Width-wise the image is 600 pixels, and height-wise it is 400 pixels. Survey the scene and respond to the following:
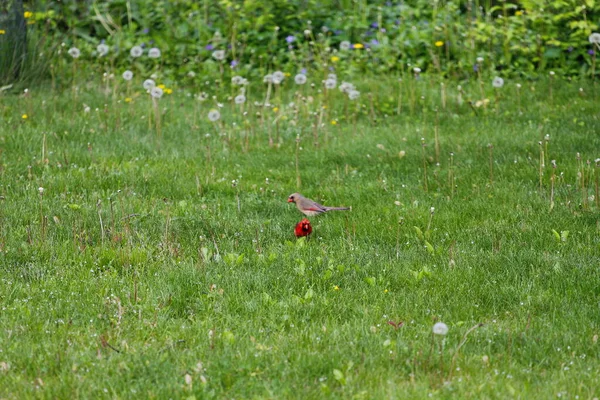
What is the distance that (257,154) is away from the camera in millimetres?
7422

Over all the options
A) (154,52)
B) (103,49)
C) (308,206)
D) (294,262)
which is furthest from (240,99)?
(294,262)

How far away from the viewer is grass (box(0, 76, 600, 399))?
12.2 feet

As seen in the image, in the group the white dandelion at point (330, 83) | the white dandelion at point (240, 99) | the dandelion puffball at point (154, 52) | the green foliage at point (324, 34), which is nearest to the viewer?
the white dandelion at point (240, 99)

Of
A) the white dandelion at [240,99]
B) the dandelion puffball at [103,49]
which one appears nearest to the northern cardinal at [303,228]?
the white dandelion at [240,99]

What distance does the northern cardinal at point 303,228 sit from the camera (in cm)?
531

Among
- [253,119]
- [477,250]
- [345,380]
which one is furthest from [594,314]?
[253,119]

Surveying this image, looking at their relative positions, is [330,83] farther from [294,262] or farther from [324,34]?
[294,262]

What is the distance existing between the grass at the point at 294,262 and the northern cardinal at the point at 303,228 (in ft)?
0.32

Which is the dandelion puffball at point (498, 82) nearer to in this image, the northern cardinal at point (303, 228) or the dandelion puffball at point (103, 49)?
the northern cardinal at point (303, 228)

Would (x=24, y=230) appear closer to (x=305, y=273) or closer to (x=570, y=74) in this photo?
(x=305, y=273)

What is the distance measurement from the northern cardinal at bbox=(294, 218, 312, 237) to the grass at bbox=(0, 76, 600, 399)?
0.10 m

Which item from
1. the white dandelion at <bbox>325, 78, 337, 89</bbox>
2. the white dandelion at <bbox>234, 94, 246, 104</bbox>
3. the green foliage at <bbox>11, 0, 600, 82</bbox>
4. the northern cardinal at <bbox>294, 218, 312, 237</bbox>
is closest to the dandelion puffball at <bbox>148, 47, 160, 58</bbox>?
the green foliage at <bbox>11, 0, 600, 82</bbox>

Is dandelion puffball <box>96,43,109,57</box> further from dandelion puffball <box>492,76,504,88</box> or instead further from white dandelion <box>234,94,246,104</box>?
dandelion puffball <box>492,76,504,88</box>

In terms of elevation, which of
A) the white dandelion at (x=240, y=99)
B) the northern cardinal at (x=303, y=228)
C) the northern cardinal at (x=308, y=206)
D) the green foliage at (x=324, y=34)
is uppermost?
the northern cardinal at (x=303, y=228)
